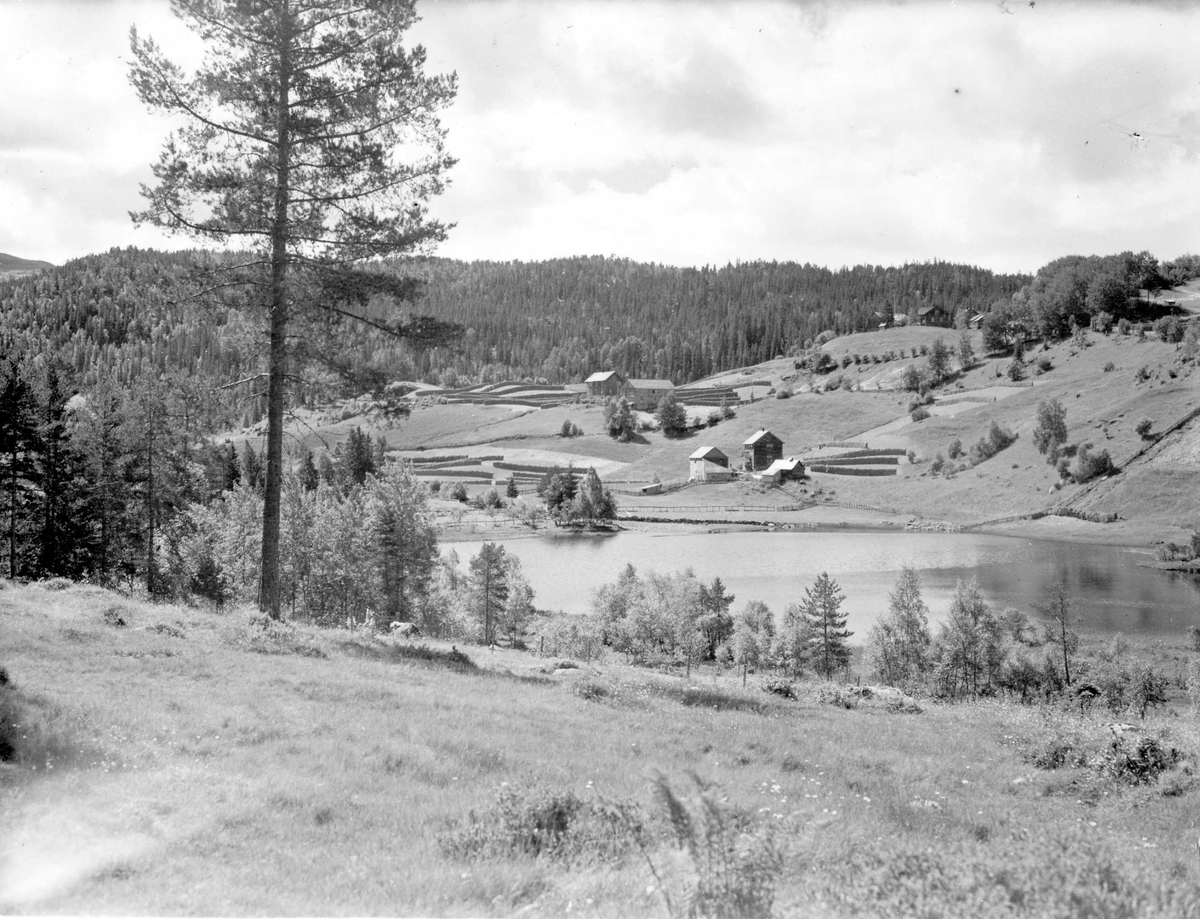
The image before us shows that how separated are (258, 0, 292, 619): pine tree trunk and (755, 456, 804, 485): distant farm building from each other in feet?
372

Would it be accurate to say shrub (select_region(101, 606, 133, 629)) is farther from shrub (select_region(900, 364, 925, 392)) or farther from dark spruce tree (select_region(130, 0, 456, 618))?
shrub (select_region(900, 364, 925, 392))

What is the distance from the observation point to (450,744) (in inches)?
376

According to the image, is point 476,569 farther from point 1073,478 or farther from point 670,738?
point 1073,478

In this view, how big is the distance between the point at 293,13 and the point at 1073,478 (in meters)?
103

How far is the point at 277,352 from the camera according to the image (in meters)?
17.3

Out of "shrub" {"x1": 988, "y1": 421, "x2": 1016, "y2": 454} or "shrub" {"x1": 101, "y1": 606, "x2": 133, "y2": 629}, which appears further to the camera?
"shrub" {"x1": 988, "y1": 421, "x2": 1016, "y2": 454}

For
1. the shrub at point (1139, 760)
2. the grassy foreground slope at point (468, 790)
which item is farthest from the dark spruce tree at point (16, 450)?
the shrub at point (1139, 760)

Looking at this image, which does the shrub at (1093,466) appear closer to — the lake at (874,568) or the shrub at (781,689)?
the lake at (874,568)

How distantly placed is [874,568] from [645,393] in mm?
126192

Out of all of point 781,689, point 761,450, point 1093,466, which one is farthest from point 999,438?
point 781,689

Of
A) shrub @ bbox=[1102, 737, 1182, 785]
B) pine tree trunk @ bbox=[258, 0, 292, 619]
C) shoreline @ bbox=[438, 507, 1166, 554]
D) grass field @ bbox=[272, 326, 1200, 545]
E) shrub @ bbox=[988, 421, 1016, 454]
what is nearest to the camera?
shrub @ bbox=[1102, 737, 1182, 785]

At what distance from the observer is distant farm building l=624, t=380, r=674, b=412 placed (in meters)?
187

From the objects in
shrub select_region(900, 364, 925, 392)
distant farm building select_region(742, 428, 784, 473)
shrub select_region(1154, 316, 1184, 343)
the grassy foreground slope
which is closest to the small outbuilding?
distant farm building select_region(742, 428, 784, 473)

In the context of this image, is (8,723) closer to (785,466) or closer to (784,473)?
(784,473)
